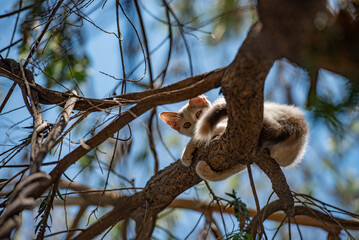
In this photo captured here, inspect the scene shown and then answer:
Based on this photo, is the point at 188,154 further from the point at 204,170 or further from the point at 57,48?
the point at 57,48

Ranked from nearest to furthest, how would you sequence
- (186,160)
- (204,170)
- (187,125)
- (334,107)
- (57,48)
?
1. (334,107)
2. (204,170)
3. (186,160)
4. (57,48)
5. (187,125)

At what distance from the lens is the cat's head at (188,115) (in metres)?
2.82

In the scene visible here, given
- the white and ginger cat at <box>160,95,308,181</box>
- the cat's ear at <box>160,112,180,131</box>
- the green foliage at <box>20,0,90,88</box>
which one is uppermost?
the green foliage at <box>20,0,90,88</box>

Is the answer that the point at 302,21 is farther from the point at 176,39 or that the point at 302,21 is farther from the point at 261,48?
the point at 176,39

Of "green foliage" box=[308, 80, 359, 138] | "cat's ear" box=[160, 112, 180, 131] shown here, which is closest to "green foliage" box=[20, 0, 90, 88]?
"cat's ear" box=[160, 112, 180, 131]

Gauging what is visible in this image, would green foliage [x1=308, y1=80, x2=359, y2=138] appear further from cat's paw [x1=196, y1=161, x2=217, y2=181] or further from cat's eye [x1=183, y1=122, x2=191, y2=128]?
cat's eye [x1=183, y1=122, x2=191, y2=128]

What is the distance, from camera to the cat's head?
282 centimetres

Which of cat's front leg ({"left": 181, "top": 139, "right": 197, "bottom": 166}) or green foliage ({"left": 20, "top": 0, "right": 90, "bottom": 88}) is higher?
green foliage ({"left": 20, "top": 0, "right": 90, "bottom": 88})

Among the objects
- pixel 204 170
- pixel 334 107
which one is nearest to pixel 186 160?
pixel 204 170

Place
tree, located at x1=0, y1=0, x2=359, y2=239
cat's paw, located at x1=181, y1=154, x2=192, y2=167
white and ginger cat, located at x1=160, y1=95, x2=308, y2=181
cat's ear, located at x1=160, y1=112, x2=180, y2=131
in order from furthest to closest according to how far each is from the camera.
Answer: cat's ear, located at x1=160, y1=112, x2=180, y2=131 → cat's paw, located at x1=181, y1=154, x2=192, y2=167 → white and ginger cat, located at x1=160, y1=95, x2=308, y2=181 → tree, located at x1=0, y1=0, x2=359, y2=239

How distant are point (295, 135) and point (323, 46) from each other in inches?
42.2

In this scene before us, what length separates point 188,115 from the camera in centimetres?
295

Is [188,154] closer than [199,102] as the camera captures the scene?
Yes

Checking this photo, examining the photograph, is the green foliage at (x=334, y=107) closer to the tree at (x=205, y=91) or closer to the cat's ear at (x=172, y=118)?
the tree at (x=205, y=91)
